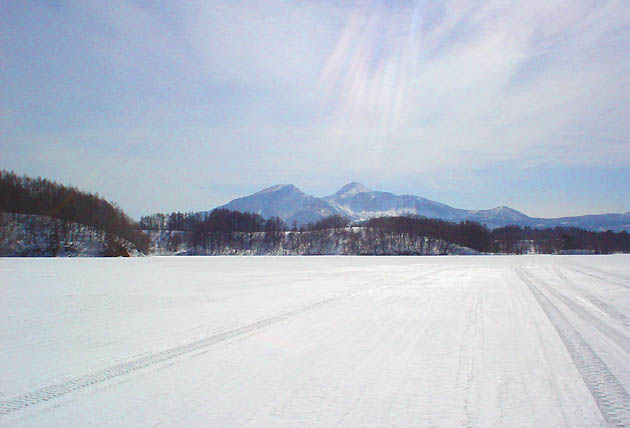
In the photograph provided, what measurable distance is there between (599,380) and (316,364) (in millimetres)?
3492

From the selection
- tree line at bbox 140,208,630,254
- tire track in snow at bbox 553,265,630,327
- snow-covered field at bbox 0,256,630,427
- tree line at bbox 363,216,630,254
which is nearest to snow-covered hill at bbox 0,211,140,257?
snow-covered field at bbox 0,256,630,427

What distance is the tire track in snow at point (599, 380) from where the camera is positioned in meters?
3.84

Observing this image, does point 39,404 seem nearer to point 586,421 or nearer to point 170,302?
point 586,421

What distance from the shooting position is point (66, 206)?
74.4 meters

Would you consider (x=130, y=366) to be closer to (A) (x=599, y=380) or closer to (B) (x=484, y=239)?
(A) (x=599, y=380)

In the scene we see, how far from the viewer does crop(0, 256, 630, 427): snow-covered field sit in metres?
3.92

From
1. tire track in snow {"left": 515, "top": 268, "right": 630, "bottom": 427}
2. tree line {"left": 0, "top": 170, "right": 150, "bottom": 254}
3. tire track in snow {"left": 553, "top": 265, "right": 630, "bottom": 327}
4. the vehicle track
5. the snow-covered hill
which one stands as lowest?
the vehicle track

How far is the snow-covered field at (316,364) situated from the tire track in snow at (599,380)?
0.08 ft

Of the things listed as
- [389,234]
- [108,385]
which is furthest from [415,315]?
[389,234]

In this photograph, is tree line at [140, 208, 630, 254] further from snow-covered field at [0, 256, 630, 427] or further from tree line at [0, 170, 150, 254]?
snow-covered field at [0, 256, 630, 427]

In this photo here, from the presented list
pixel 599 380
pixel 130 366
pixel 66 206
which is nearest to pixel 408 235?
pixel 66 206

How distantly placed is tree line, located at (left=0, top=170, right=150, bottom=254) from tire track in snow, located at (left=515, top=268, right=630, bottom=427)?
71.2m

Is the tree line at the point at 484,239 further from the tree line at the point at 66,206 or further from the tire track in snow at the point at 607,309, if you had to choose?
the tire track in snow at the point at 607,309

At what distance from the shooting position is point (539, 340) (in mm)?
6793
